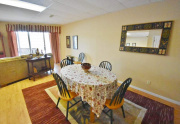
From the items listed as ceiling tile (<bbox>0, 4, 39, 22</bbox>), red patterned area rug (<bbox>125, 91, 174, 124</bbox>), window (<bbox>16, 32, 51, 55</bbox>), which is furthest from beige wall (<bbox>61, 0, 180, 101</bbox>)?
window (<bbox>16, 32, 51, 55</bbox>)

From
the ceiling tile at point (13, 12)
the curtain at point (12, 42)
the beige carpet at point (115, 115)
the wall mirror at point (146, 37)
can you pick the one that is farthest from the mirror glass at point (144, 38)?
the curtain at point (12, 42)

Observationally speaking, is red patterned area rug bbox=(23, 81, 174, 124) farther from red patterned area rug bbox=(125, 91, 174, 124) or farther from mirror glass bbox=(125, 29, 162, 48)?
mirror glass bbox=(125, 29, 162, 48)

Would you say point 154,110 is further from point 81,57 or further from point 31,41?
point 31,41

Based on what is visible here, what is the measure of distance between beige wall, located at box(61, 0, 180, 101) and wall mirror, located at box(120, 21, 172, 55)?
111 millimetres

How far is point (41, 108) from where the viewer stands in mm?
1948

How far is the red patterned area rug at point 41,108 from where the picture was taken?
1663mm

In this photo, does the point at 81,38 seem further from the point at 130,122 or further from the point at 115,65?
the point at 130,122

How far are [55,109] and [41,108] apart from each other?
33 centimetres

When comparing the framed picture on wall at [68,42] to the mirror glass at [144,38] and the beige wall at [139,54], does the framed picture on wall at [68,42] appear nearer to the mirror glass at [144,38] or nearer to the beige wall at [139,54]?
the beige wall at [139,54]

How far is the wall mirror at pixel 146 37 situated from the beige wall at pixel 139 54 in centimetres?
11

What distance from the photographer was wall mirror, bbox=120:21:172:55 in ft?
6.75

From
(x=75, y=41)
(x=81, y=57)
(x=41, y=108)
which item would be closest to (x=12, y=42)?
(x=75, y=41)

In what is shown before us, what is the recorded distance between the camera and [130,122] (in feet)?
5.38

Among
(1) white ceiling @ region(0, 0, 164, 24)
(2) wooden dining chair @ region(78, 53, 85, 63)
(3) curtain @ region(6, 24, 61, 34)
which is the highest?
(1) white ceiling @ region(0, 0, 164, 24)
